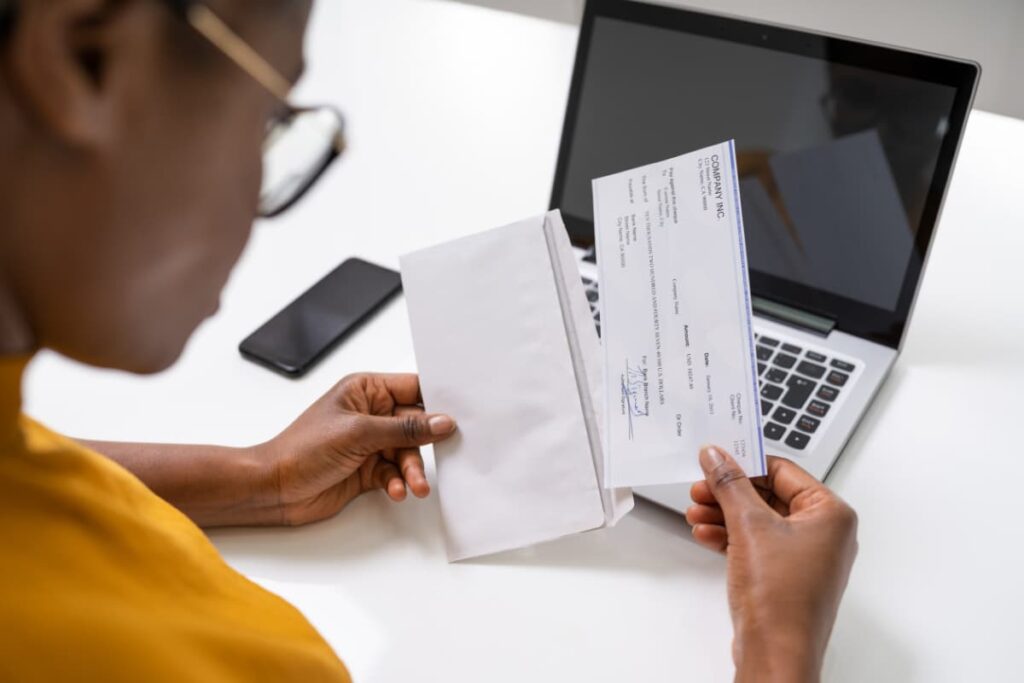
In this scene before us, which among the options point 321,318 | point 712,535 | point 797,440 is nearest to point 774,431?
point 797,440

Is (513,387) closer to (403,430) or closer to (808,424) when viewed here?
(403,430)

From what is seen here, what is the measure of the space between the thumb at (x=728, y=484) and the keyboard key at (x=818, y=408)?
0.53 feet

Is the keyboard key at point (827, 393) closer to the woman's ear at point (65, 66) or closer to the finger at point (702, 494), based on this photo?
the finger at point (702, 494)

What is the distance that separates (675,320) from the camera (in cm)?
68

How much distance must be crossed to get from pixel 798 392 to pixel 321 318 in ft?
1.53

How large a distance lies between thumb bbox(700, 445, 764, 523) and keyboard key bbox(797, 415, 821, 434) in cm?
14

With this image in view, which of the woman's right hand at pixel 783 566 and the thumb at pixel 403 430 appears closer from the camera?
the woman's right hand at pixel 783 566

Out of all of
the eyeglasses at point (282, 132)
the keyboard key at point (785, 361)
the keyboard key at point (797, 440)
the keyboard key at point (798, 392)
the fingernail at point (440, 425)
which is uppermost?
the eyeglasses at point (282, 132)

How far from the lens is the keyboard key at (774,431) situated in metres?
0.79

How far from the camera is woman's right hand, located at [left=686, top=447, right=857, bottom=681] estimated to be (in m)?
0.60

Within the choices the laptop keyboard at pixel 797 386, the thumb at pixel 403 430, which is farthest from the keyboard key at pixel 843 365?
the thumb at pixel 403 430

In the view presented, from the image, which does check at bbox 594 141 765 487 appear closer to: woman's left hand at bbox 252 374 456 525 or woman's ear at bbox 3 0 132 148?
woman's left hand at bbox 252 374 456 525

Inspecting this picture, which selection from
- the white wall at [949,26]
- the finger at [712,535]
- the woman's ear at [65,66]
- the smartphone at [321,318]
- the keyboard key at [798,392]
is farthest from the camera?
the white wall at [949,26]

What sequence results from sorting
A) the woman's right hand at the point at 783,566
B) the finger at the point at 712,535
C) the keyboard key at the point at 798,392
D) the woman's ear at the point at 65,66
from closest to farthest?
the woman's ear at the point at 65,66 < the woman's right hand at the point at 783,566 < the finger at the point at 712,535 < the keyboard key at the point at 798,392
